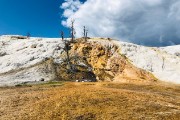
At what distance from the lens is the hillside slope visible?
8362 centimetres

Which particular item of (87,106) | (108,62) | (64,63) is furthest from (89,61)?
(87,106)

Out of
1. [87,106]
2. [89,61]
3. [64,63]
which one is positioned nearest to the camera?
[87,106]

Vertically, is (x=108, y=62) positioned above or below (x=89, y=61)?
below

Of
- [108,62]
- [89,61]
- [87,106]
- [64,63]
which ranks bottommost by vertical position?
[87,106]

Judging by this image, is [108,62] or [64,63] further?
[108,62]

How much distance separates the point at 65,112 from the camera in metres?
38.5

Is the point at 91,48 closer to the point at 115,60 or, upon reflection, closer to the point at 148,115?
the point at 115,60

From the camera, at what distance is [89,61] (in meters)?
95.5

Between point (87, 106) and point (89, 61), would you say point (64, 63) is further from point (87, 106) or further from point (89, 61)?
point (87, 106)

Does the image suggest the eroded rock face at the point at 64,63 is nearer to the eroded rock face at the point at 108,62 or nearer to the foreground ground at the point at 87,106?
the eroded rock face at the point at 108,62

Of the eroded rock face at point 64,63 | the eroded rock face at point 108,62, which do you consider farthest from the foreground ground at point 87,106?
the eroded rock face at point 108,62

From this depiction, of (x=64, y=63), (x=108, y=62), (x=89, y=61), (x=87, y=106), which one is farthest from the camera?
(x=89, y=61)

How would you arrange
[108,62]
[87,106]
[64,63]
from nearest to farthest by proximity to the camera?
[87,106], [64,63], [108,62]

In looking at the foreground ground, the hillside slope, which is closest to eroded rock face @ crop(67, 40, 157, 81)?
the hillside slope
